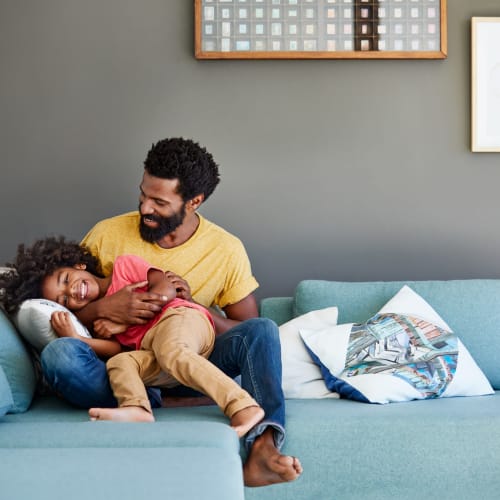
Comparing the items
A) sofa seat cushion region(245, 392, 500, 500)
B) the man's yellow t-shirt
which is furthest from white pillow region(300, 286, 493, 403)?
the man's yellow t-shirt

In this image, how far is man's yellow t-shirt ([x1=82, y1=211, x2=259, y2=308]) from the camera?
8.75 ft

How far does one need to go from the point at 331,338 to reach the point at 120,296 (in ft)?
2.22

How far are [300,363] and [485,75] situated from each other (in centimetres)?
152

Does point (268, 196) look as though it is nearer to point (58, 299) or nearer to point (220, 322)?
point (220, 322)

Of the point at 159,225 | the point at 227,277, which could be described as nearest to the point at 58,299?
the point at 159,225

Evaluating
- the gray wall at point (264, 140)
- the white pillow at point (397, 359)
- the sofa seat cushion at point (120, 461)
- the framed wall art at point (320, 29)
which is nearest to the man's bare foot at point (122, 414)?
the sofa seat cushion at point (120, 461)

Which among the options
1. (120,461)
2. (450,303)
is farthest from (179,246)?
(120,461)

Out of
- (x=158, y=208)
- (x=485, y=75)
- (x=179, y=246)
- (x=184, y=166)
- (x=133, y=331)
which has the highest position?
(x=485, y=75)

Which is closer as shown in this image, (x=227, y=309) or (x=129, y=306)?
(x=129, y=306)

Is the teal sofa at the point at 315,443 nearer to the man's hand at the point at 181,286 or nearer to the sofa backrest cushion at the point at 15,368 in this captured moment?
the sofa backrest cushion at the point at 15,368

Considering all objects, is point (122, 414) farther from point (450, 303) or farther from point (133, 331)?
point (450, 303)

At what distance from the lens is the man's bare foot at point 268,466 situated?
1.86 metres

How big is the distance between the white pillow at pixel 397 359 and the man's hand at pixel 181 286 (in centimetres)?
40

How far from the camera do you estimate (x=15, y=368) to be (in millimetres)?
2191
